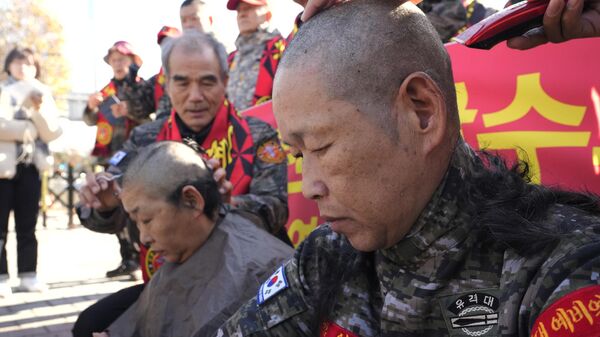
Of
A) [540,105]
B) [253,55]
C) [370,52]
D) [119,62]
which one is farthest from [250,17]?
[370,52]

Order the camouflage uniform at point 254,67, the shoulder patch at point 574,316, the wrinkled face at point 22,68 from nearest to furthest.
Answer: the shoulder patch at point 574,316 < the camouflage uniform at point 254,67 < the wrinkled face at point 22,68

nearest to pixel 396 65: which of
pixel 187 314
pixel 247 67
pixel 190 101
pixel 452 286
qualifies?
pixel 452 286

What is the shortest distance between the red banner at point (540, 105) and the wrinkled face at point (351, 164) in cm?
135

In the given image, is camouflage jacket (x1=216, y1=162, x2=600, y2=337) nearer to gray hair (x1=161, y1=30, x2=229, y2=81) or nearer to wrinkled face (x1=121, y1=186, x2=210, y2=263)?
wrinkled face (x1=121, y1=186, x2=210, y2=263)

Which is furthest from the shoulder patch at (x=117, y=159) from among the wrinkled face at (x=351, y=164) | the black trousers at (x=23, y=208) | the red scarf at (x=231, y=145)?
the black trousers at (x=23, y=208)

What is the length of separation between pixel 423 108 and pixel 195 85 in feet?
7.12

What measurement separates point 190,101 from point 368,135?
2180 millimetres

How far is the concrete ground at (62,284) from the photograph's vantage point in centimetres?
499

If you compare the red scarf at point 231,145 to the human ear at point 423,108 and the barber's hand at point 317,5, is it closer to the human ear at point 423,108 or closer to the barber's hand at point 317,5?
the barber's hand at point 317,5

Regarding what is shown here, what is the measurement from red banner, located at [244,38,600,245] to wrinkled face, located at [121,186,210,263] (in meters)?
1.13

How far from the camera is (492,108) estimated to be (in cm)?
309

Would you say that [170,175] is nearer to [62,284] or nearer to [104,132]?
[104,132]

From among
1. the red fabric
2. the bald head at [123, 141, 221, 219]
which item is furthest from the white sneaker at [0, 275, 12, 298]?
the bald head at [123, 141, 221, 219]

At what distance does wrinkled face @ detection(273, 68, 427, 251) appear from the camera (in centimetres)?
127
